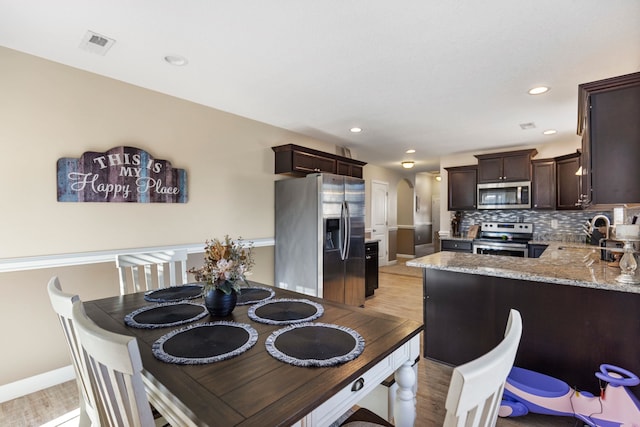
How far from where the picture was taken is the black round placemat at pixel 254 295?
5.80 ft

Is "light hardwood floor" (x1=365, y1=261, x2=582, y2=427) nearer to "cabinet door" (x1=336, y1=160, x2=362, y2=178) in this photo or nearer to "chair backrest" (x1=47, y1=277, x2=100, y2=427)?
"chair backrest" (x1=47, y1=277, x2=100, y2=427)

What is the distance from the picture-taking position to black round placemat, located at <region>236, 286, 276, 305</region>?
177cm

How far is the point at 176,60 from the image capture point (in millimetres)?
2395

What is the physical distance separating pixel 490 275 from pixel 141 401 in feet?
7.72

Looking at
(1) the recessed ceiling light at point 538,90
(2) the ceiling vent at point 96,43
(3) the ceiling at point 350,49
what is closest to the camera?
(3) the ceiling at point 350,49

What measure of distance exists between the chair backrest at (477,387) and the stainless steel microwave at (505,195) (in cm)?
497

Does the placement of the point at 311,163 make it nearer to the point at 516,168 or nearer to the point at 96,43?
the point at 96,43

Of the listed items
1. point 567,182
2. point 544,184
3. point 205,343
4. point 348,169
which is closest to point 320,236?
point 348,169

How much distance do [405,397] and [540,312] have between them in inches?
61.5

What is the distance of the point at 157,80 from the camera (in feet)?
9.05

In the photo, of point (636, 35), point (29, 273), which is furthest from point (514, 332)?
point (29, 273)

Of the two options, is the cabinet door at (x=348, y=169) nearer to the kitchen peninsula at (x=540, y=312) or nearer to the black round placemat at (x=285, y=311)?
the kitchen peninsula at (x=540, y=312)

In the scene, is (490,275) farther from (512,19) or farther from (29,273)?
(29,273)

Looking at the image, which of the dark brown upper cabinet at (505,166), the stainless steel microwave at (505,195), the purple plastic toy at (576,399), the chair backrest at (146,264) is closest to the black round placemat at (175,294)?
the chair backrest at (146,264)
